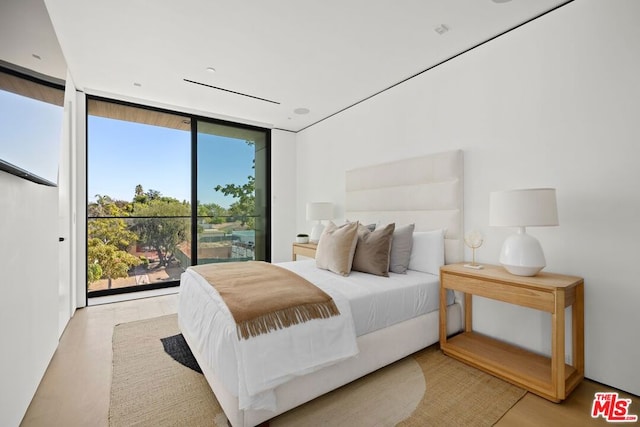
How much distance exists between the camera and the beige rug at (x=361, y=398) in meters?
1.70

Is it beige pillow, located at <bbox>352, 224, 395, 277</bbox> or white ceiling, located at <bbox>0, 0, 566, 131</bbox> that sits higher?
white ceiling, located at <bbox>0, 0, 566, 131</bbox>

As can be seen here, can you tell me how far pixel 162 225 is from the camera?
4.85 metres

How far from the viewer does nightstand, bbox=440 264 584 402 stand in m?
1.81

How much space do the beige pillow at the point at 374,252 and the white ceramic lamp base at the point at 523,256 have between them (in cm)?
92

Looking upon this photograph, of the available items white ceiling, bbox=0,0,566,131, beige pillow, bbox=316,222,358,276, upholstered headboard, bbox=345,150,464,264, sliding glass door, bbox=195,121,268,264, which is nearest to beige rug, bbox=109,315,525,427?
beige pillow, bbox=316,222,358,276

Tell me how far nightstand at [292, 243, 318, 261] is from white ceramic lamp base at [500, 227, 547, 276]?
2.37 metres

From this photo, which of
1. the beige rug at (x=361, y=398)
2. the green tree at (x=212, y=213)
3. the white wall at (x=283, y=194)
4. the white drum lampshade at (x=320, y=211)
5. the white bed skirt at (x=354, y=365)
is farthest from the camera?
the white wall at (x=283, y=194)

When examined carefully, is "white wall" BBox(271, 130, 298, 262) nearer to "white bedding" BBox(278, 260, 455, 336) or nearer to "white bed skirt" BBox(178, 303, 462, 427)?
"white bedding" BBox(278, 260, 455, 336)

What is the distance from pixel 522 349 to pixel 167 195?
198 inches

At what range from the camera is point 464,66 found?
110 inches

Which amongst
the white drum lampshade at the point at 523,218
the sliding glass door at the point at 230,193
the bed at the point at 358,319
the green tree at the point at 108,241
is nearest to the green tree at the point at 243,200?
the sliding glass door at the point at 230,193

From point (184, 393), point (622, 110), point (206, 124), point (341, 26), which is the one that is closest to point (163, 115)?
point (206, 124)

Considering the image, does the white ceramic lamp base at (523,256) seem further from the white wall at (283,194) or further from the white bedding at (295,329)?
the white wall at (283,194)

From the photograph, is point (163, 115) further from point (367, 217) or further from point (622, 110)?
point (622, 110)
